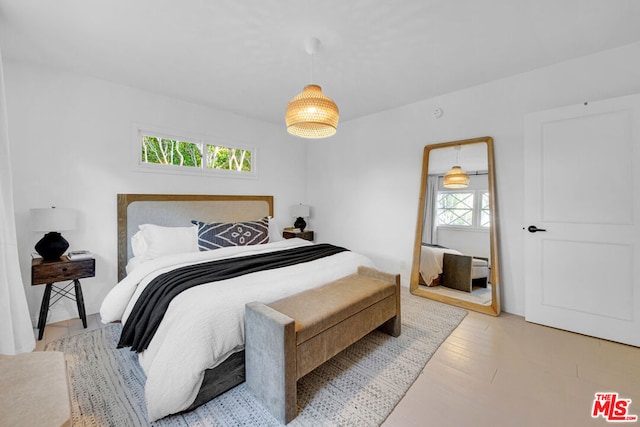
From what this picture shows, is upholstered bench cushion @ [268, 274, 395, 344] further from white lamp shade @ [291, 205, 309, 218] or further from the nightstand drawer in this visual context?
white lamp shade @ [291, 205, 309, 218]

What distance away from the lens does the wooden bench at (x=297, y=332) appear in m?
1.47

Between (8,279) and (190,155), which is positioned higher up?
(190,155)

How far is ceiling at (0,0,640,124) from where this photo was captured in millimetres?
1821

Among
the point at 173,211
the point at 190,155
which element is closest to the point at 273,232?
the point at 173,211

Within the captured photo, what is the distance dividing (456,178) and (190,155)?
3327 millimetres

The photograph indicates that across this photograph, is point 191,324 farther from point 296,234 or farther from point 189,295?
point 296,234

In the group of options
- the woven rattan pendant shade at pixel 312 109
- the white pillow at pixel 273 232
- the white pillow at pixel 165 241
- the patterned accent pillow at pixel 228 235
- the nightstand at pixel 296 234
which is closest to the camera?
the woven rattan pendant shade at pixel 312 109

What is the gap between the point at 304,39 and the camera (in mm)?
2150

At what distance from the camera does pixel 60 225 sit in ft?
7.79

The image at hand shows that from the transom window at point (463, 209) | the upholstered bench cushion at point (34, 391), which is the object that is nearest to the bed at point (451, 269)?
the transom window at point (463, 209)

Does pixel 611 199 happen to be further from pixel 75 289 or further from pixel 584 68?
pixel 75 289

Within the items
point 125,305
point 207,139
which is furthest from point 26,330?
point 207,139

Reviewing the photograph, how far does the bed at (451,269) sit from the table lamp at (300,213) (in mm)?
1941

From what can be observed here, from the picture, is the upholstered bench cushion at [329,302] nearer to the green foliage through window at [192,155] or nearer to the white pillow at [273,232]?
the white pillow at [273,232]
